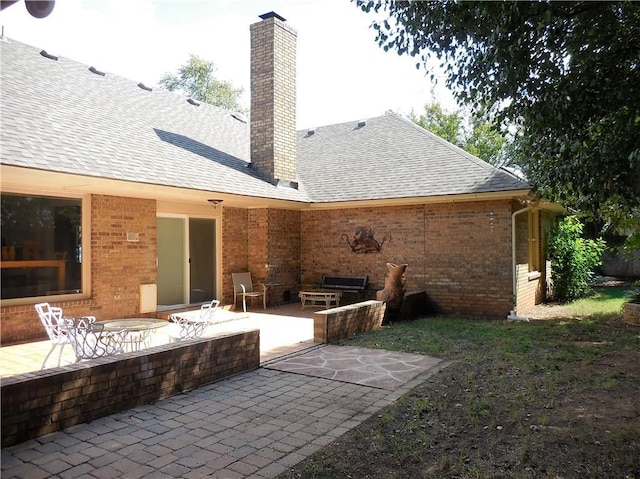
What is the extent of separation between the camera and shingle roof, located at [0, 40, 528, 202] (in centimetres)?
813

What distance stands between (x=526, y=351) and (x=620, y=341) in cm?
227

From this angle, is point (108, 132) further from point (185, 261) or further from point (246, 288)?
point (246, 288)

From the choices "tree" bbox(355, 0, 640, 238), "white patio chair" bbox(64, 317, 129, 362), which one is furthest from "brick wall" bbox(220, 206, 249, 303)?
"tree" bbox(355, 0, 640, 238)

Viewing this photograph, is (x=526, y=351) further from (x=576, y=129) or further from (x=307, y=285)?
(x=307, y=285)

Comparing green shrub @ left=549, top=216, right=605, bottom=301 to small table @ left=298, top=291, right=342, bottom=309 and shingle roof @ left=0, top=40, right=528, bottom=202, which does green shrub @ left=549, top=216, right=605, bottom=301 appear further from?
small table @ left=298, top=291, right=342, bottom=309

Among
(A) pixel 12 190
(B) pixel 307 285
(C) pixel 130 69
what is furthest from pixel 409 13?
(C) pixel 130 69

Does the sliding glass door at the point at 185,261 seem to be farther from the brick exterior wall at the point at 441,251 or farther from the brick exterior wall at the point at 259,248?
the brick exterior wall at the point at 441,251

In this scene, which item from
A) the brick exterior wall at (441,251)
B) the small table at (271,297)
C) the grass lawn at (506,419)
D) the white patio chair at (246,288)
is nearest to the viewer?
the grass lawn at (506,419)

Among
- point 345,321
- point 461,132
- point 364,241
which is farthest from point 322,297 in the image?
point 461,132

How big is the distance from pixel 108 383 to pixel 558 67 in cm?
611

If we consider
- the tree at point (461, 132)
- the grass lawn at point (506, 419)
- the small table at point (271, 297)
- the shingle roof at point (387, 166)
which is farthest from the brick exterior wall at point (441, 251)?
the tree at point (461, 132)

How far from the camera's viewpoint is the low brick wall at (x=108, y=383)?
395 cm

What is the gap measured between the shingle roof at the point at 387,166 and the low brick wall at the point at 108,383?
23.4ft

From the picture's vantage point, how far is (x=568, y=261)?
14258mm
